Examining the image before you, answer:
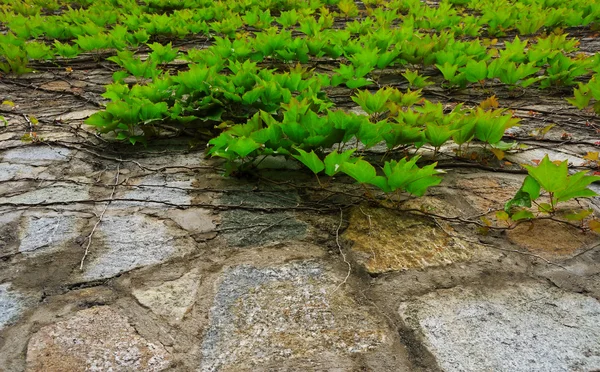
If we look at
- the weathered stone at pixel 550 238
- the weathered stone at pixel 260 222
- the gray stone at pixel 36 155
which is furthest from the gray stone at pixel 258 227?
the gray stone at pixel 36 155

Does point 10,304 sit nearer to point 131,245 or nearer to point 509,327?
point 131,245

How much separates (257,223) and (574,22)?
3817 mm

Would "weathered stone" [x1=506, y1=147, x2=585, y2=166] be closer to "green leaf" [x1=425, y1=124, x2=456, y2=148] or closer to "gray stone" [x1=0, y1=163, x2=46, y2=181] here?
"green leaf" [x1=425, y1=124, x2=456, y2=148]

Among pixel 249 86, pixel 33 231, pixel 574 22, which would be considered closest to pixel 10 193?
pixel 33 231

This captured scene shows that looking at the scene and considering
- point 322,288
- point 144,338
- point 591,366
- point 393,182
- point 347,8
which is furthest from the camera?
point 347,8

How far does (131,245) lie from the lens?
146cm

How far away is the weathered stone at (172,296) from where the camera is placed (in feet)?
3.92

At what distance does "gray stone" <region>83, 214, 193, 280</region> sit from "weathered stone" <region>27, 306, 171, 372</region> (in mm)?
203

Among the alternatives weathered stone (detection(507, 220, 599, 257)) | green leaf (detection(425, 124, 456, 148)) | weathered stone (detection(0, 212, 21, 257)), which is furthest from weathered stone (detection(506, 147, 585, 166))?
weathered stone (detection(0, 212, 21, 257))

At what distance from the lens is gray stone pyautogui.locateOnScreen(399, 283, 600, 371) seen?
101 centimetres

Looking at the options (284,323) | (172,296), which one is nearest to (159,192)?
(172,296)

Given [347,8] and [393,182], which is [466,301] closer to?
[393,182]

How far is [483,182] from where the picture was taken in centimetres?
177

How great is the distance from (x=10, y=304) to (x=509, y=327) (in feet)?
4.23
